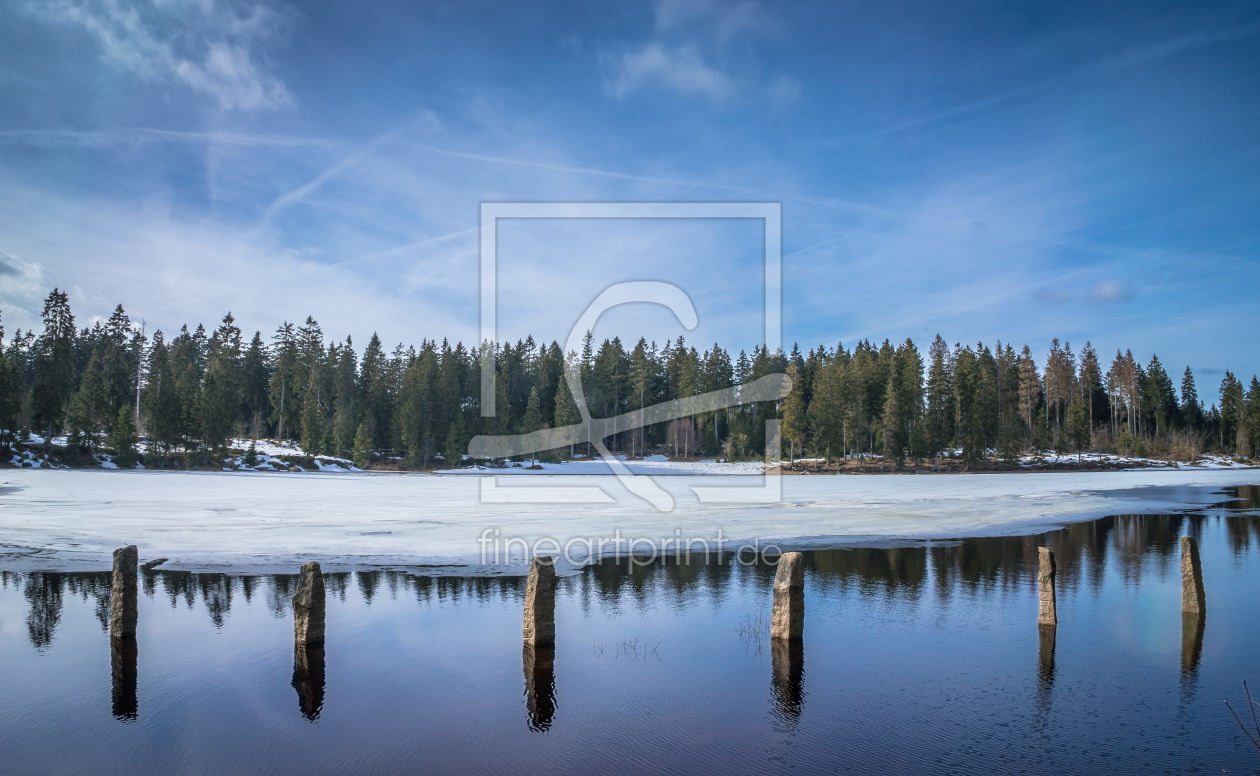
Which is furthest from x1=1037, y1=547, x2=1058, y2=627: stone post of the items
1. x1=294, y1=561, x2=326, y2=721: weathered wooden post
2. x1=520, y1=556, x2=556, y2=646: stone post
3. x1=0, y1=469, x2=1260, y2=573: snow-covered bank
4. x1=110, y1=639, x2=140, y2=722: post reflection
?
x1=110, y1=639, x2=140, y2=722: post reflection

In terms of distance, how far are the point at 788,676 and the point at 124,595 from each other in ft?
34.8

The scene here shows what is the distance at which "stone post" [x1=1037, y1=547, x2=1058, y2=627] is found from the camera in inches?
506

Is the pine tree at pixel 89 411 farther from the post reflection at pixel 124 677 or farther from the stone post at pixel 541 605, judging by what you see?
the stone post at pixel 541 605

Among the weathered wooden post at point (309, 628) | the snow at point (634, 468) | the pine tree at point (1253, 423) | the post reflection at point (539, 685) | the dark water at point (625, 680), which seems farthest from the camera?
the pine tree at point (1253, 423)

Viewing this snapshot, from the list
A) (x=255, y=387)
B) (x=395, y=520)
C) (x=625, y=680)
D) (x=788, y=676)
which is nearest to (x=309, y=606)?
(x=625, y=680)

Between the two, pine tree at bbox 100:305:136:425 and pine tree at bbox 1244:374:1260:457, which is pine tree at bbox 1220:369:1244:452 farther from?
pine tree at bbox 100:305:136:425

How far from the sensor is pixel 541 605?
457 inches

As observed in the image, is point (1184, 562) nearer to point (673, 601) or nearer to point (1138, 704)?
point (1138, 704)

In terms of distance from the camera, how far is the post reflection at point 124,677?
9.55 meters

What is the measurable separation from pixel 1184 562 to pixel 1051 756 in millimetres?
8176

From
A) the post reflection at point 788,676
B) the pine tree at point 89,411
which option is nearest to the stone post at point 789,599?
the post reflection at point 788,676

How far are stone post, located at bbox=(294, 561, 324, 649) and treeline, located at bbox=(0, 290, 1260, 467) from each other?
58.3 metres

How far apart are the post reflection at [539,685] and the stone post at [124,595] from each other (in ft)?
20.5

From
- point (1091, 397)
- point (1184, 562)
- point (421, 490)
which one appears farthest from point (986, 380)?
point (1184, 562)
